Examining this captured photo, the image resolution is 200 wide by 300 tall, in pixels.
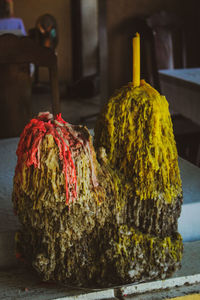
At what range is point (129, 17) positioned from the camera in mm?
4375

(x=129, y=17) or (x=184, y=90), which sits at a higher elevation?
(x=129, y=17)

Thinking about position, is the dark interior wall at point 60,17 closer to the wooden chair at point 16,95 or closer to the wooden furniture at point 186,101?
the wooden furniture at point 186,101

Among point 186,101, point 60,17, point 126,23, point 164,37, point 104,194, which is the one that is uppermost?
point 60,17

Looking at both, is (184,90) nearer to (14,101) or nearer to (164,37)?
(14,101)

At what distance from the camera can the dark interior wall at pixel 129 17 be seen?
14.3ft

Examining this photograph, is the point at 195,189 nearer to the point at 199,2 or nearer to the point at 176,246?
the point at 176,246

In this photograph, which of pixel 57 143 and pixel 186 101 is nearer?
pixel 57 143

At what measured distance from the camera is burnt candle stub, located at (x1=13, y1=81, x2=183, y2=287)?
52 cm

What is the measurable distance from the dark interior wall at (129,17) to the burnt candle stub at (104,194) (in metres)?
3.89

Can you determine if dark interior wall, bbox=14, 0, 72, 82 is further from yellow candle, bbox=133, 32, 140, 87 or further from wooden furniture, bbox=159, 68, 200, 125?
yellow candle, bbox=133, 32, 140, 87

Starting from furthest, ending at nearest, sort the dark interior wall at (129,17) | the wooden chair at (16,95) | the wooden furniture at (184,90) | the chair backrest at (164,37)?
1. the dark interior wall at (129,17)
2. the chair backrest at (164,37)
3. the wooden furniture at (184,90)
4. the wooden chair at (16,95)

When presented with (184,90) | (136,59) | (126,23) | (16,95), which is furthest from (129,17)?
(136,59)

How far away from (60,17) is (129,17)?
1609mm

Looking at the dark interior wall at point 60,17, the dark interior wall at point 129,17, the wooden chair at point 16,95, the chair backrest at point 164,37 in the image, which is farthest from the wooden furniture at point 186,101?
the dark interior wall at point 60,17
